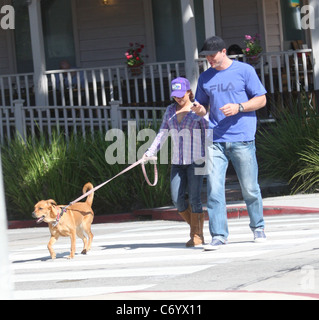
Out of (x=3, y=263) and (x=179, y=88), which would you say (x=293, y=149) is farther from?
(x=3, y=263)

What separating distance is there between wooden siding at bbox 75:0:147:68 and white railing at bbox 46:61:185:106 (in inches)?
32.2

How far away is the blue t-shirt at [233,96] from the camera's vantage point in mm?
9320

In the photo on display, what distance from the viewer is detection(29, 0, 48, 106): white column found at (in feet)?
63.4

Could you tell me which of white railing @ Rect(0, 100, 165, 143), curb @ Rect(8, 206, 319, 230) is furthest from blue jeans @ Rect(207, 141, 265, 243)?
white railing @ Rect(0, 100, 165, 143)

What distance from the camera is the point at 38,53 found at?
1955cm

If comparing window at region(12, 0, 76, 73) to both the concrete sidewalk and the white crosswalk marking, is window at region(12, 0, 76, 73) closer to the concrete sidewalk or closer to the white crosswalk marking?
the concrete sidewalk

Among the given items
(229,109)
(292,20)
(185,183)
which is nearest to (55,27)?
(292,20)

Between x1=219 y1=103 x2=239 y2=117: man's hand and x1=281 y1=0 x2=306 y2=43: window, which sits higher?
x1=281 y1=0 x2=306 y2=43: window

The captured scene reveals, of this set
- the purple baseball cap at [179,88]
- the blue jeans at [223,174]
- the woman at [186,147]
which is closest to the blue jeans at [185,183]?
the woman at [186,147]

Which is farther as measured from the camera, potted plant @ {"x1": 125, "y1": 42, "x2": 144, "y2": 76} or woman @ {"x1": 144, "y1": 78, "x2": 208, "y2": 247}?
potted plant @ {"x1": 125, "y1": 42, "x2": 144, "y2": 76}

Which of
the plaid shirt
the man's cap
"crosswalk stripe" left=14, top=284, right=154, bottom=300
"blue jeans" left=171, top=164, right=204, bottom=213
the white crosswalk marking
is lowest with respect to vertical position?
the white crosswalk marking

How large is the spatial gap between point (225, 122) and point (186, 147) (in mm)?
631

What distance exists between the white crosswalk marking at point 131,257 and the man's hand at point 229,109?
4.91 feet
